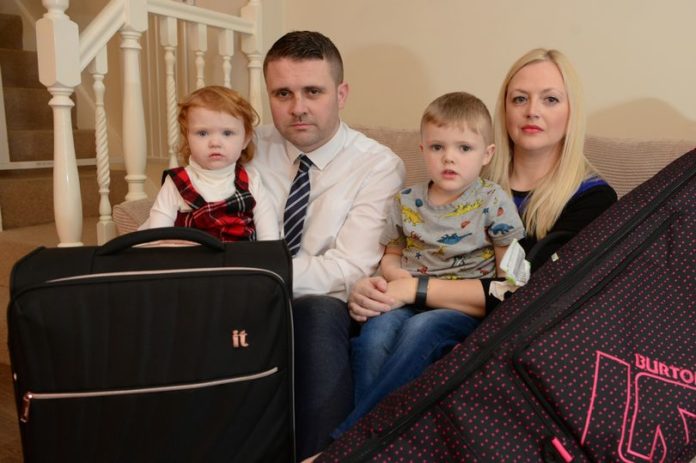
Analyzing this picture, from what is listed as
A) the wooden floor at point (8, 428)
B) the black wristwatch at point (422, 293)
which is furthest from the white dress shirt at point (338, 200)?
the wooden floor at point (8, 428)

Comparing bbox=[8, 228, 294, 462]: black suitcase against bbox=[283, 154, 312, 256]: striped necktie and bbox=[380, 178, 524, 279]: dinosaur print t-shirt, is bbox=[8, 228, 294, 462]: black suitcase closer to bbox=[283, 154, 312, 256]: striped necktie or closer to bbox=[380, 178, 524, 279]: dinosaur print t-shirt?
bbox=[380, 178, 524, 279]: dinosaur print t-shirt

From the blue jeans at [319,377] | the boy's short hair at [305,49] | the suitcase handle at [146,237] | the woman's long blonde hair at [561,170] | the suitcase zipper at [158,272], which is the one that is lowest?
the blue jeans at [319,377]

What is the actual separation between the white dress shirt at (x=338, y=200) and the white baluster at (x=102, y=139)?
0.57 meters

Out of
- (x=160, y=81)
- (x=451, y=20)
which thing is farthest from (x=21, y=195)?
(x=451, y=20)

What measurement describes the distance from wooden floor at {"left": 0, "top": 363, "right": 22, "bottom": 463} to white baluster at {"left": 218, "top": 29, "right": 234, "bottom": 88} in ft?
4.17

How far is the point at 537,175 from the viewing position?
1.33 m

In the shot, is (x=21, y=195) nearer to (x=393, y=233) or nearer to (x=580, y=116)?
(x=393, y=233)

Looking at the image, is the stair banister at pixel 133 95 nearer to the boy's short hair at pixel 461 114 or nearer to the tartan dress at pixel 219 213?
the tartan dress at pixel 219 213

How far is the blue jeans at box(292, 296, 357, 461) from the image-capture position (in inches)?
40.1

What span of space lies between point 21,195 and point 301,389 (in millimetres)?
2086

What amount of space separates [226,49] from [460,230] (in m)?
1.35

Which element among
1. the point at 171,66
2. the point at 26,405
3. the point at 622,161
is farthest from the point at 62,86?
the point at 622,161

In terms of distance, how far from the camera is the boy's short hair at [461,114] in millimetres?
1187

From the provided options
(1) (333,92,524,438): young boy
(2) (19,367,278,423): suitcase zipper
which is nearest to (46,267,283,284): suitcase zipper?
(2) (19,367,278,423): suitcase zipper
